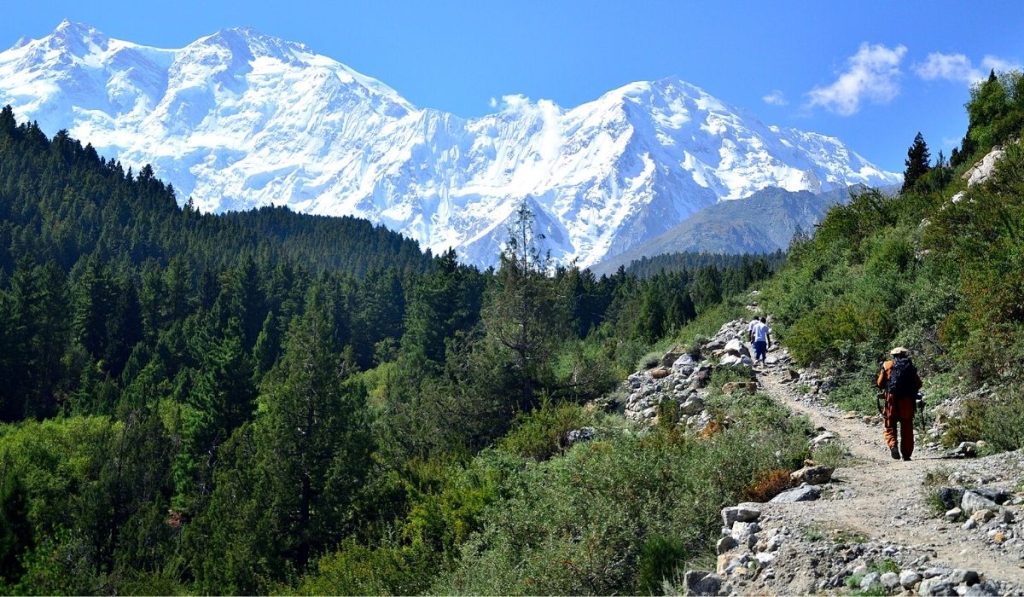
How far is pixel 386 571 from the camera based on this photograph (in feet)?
47.0

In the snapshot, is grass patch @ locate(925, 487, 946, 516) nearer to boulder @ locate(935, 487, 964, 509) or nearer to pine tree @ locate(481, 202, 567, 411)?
boulder @ locate(935, 487, 964, 509)

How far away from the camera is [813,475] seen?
34.2 feet

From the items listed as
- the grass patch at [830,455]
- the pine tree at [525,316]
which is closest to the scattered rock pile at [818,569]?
the grass patch at [830,455]

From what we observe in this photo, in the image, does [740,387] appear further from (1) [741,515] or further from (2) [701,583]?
(2) [701,583]

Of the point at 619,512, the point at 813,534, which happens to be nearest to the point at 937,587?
the point at 813,534

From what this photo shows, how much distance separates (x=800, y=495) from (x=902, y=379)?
129 inches

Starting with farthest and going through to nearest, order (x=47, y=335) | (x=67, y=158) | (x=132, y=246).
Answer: (x=67, y=158), (x=132, y=246), (x=47, y=335)

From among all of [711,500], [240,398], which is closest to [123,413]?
[240,398]

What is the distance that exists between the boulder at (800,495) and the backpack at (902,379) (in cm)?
283

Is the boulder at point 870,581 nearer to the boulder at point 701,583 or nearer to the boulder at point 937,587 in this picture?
the boulder at point 937,587

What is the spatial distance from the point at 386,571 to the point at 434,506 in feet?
8.83

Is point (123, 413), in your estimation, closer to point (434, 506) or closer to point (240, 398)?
point (240, 398)

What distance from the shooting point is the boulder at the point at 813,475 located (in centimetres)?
1039

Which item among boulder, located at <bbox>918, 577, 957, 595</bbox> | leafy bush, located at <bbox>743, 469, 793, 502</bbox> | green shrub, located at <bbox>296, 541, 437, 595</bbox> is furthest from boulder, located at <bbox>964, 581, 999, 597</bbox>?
green shrub, located at <bbox>296, 541, 437, 595</bbox>
